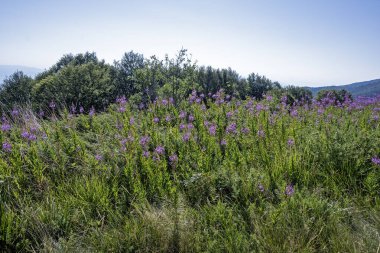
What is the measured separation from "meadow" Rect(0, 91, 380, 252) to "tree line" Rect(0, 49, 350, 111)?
2247 millimetres

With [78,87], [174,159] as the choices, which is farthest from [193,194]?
[78,87]

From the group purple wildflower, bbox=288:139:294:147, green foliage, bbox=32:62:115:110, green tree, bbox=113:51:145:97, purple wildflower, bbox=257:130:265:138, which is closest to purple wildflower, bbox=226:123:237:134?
purple wildflower, bbox=257:130:265:138

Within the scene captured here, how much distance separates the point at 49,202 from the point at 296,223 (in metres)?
2.95

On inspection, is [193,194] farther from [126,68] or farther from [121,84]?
[126,68]

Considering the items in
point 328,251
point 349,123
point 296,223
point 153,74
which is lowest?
point 328,251

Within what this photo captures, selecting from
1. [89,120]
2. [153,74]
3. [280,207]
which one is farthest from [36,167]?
[153,74]

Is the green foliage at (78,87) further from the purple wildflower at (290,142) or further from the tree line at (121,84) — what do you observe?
the purple wildflower at (290,142)

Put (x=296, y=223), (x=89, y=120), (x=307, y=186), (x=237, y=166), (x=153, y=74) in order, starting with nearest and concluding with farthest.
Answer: (x=296, y=223), (x=307, y=186), (x=237, y=166), (x=89, y=120), (x=153, y=74)

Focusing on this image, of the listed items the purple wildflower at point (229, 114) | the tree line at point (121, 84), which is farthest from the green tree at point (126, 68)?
the purple wildflower at point (229, 114)

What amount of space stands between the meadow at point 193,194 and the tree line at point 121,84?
2247mm

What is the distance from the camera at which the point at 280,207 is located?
115 inches

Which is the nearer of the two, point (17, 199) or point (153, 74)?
point (17, 199)

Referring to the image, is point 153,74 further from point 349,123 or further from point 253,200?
point 253,200

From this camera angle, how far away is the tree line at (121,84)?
32.4 feet
